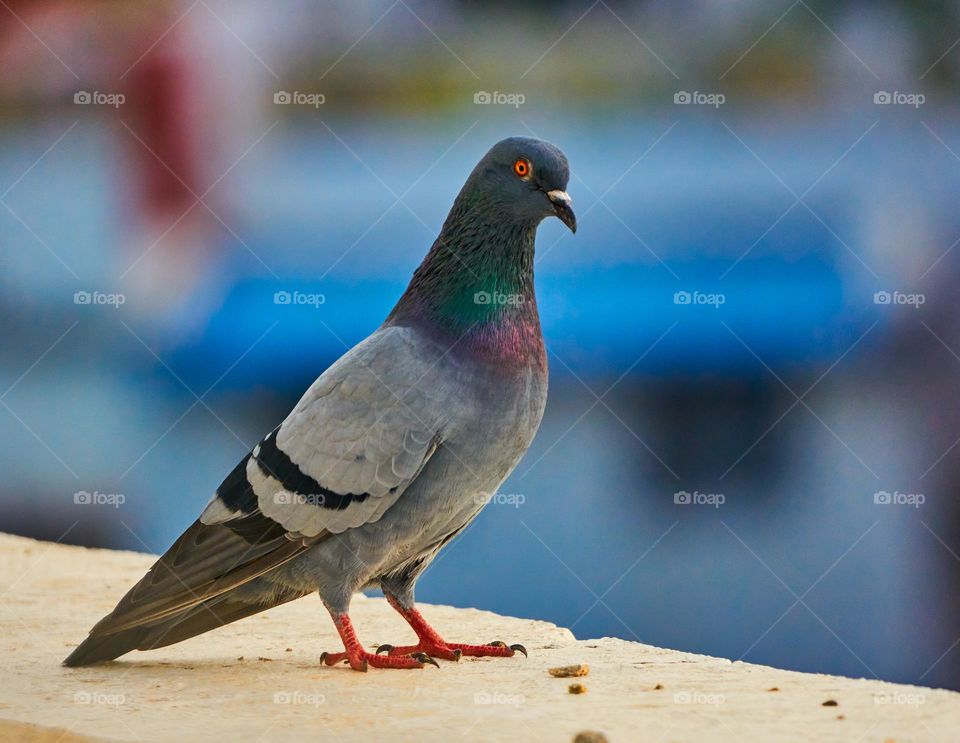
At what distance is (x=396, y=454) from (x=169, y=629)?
779mm

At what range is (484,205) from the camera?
287cm

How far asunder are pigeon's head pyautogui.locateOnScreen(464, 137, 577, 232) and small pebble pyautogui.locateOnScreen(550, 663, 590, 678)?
1.10m

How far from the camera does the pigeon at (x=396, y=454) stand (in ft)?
8.73

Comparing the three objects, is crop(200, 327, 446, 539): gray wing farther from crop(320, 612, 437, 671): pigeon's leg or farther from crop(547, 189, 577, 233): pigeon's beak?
crop(547, 189, 577, 233): pigeon's beak

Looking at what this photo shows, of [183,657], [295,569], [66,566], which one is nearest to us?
[295,569]

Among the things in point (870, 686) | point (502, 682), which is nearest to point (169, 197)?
point (502, 682)

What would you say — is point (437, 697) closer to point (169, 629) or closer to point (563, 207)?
point (169, 629)

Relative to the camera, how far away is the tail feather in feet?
9.11

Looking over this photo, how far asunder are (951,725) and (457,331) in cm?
142

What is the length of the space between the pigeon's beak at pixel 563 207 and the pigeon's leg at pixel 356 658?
45.6 inches

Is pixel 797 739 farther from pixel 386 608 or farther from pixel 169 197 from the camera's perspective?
pixel 169 197

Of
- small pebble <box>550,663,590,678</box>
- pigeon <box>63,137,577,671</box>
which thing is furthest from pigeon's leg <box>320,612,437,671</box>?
small pebble <box>550,663,590,678</box>

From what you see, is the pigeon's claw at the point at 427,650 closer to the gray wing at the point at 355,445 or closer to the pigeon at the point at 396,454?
the pigeon at the point at 396,454

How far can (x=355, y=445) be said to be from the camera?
2684mm
